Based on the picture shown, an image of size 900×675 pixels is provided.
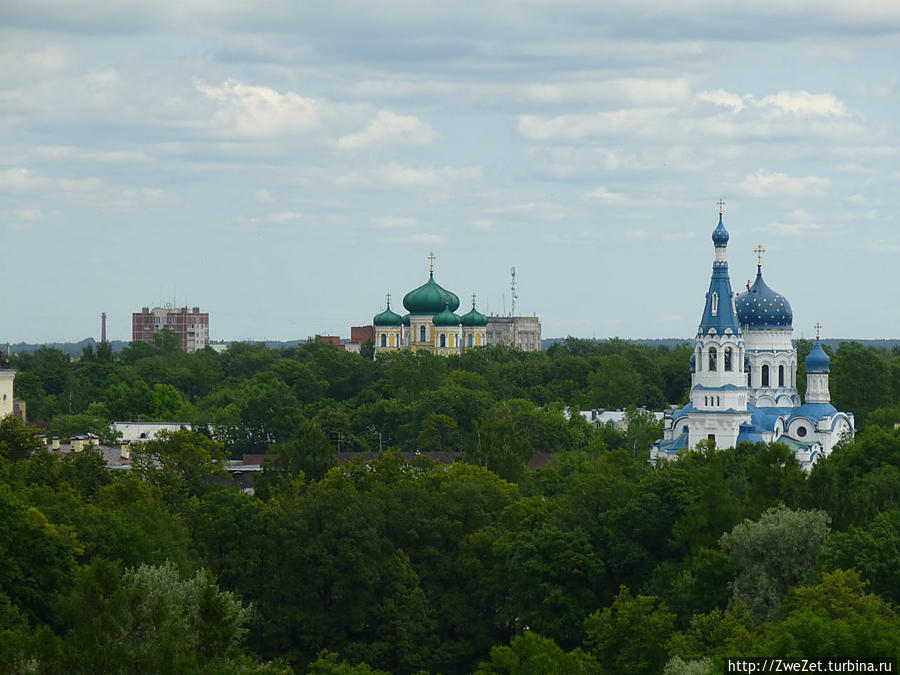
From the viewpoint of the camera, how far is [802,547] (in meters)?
43.2

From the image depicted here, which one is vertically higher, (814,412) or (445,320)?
(445,320)

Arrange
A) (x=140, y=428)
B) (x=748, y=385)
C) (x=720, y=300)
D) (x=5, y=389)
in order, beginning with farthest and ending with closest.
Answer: (x=140, y=428) < (x=748, y=385) < (x=720, y=300) < (x=5, y=389)

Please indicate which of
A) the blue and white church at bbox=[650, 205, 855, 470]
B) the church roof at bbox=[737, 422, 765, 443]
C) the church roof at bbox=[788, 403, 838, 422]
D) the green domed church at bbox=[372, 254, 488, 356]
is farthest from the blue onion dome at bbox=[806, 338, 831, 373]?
the green domed church at bbox=[372, 254, 488, 356]

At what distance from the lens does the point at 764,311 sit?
8000cm

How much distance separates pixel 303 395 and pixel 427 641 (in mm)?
64210

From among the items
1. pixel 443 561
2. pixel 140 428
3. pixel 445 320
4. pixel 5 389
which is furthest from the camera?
pixel 445 320

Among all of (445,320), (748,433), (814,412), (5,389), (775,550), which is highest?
(445,320)

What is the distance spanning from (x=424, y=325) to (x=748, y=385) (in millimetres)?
57346

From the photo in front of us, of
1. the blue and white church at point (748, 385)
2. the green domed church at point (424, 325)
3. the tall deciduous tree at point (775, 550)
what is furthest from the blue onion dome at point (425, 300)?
the tall deciduous tree at point (775, 550)

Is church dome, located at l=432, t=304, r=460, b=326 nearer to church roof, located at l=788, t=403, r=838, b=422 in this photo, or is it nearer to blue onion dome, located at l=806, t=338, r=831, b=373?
blue onion dome, located at l=806, t=338, r=831, b=373

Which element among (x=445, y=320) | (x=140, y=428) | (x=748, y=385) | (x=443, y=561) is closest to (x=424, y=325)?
(x=445, y=320)

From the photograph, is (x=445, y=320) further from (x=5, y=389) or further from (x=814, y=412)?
(x=5, y=389)

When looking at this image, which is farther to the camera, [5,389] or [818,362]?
[818,362]

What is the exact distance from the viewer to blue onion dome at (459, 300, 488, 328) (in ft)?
470
